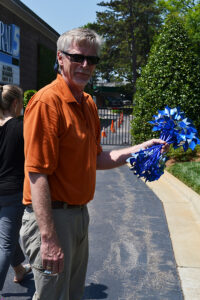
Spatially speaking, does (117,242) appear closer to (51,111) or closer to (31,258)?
(31,258)

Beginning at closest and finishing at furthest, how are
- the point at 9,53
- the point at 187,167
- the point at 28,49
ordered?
the point at 187,167 < the point at 9,53 < the point at 28,49

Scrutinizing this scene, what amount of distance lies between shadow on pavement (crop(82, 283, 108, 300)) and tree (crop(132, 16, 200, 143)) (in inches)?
294

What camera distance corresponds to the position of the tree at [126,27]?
1639 inches

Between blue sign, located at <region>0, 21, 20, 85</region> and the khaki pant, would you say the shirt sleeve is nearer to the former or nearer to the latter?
the khaki pant

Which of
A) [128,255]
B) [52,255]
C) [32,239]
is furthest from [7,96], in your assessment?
[128,255]

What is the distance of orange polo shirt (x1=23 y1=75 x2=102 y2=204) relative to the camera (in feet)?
5.90

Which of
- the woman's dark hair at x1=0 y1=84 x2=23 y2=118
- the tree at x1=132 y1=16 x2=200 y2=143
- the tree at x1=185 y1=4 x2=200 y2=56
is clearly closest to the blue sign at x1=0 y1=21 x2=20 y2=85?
the tree at x1=132 y1=16 x2=200 y2=143

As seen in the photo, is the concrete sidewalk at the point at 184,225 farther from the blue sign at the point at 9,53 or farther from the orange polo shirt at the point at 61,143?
the blue sign at the point at 9,53

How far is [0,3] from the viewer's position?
16516mm

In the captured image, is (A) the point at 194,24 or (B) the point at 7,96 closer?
(B) the point at 7,96

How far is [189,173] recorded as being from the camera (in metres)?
8.12

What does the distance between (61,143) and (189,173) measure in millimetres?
6727

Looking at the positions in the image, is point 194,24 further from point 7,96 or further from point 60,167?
point 60,167

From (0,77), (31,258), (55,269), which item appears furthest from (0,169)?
(0,77)
